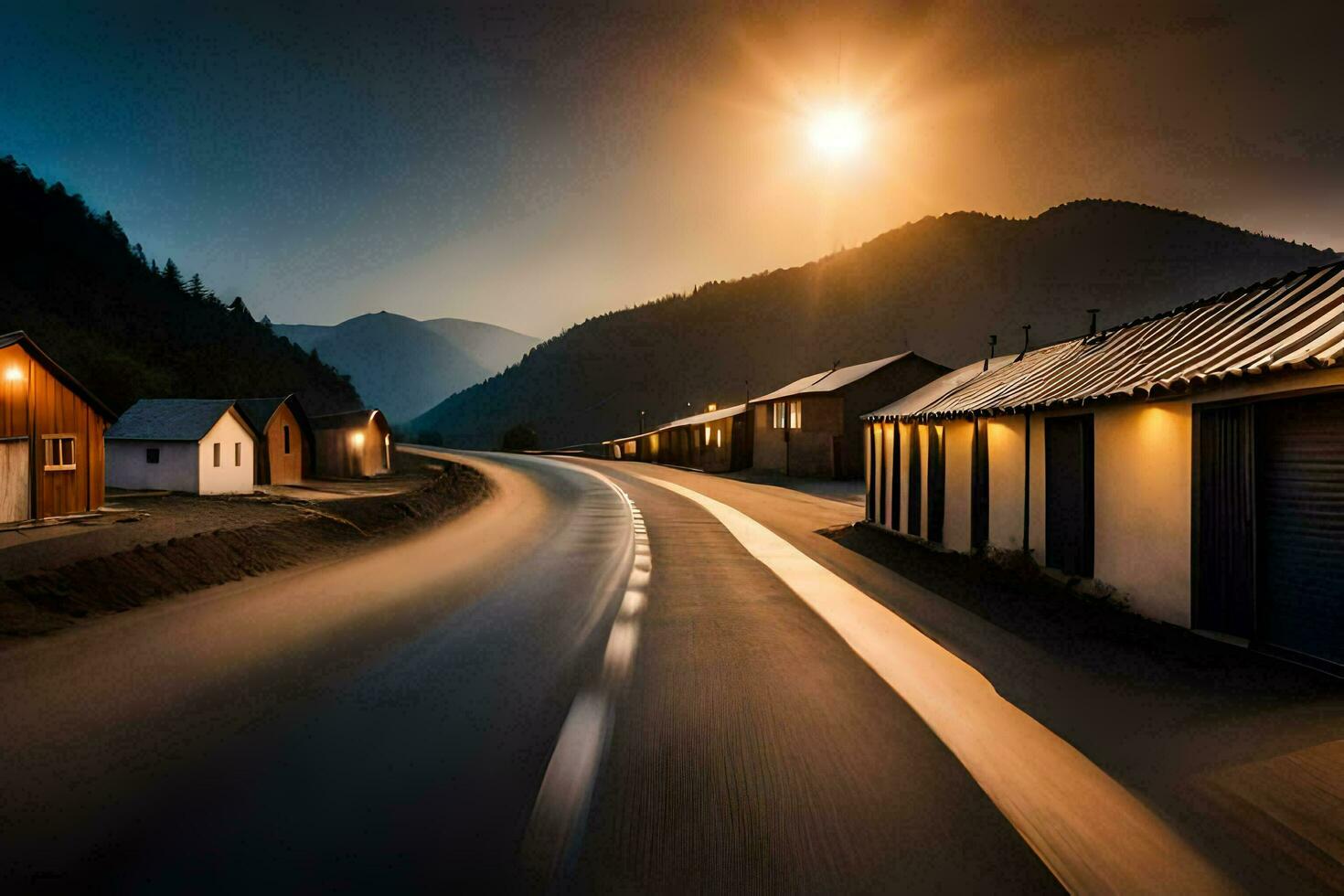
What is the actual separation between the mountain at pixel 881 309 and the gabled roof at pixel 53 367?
103353 millimetres

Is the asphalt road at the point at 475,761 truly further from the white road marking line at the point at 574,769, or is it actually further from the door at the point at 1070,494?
the door at the point at 1070,494

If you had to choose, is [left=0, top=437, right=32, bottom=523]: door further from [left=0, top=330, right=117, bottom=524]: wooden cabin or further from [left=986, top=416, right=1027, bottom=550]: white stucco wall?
[left=986, top=416, right=1027, bottom=550]: white stucco wall

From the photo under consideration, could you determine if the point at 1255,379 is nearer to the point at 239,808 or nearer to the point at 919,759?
the point at 919,759

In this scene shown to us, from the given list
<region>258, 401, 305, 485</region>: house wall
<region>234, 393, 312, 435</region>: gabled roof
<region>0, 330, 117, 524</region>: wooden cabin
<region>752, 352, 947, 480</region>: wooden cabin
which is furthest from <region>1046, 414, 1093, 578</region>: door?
<region>258, 401, 305, 485</region>: house wall

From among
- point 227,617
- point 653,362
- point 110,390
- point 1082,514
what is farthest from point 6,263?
point 1082,514

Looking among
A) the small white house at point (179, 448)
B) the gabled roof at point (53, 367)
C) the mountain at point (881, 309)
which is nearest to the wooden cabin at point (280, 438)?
the small white house at point (179, 448)

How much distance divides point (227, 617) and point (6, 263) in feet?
402

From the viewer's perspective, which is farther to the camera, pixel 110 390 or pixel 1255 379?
pixel 110 390

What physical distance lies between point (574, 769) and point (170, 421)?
3649cm

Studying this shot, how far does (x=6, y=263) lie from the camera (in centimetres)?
9106

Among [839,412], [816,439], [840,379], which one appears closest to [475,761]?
[839,412]

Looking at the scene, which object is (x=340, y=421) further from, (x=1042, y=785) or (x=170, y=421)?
(x=1042, y=785)

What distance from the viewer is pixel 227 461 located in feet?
106

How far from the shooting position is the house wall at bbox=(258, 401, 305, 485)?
3853cm
